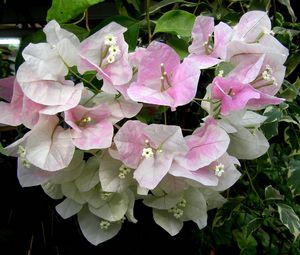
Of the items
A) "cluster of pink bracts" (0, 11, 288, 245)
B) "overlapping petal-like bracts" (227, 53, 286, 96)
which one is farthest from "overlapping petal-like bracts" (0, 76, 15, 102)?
"overlapping petal-like bracts" (227, 53, 286, 96)

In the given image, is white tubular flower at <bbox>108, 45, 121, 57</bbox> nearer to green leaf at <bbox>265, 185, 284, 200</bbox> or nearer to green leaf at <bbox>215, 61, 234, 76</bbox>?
green leaf at <bbox>215, 61, 234, 76</bbox>

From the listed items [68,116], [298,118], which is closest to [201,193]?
[68,116]

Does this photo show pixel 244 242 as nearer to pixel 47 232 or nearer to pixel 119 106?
pixel 47 232

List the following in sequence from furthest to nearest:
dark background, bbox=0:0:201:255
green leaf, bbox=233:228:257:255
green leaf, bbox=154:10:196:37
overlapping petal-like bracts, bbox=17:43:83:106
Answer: green leaf, bbox=233:228:257:255
dark background, bbox=0:0:201:255
green leaf, bbox=154:10:196:37
overlapping petal-like bracts, bbox=17:43:83:106

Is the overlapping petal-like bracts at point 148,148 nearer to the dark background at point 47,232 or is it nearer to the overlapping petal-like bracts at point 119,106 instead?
the overlapping petal-like bracts at point 119,106

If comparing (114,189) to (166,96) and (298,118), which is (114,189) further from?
(298,118)

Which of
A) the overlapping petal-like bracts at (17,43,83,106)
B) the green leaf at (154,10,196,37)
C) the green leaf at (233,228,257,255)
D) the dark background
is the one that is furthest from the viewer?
the green leaf at (233,228,257,255)

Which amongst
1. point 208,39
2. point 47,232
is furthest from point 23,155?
point 47,232
